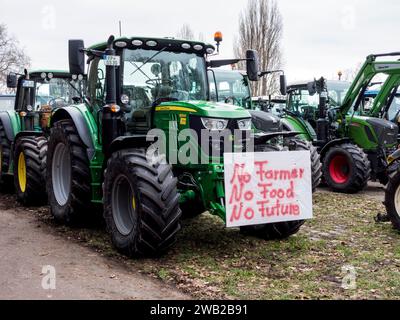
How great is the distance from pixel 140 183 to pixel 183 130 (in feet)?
2.82

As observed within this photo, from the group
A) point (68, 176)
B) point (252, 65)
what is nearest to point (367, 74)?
point (252, 65)

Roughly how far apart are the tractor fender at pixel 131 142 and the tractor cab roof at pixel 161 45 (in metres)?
1.25

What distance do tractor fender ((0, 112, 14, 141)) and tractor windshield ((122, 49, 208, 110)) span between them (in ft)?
13.9

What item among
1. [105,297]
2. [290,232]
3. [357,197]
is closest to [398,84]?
[357,197]

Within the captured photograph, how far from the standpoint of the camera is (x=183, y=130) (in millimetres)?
5832

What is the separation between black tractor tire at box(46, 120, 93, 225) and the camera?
675cm

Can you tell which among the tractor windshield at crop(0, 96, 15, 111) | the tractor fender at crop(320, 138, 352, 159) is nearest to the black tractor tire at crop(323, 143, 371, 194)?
the tractor fender at crop(320, 138, 352, 159)

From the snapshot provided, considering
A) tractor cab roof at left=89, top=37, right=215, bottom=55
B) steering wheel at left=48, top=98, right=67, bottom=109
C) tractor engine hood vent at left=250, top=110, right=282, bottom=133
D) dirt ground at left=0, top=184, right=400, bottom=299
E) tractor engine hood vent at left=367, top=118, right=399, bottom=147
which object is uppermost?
tractor cab roof at left=89, top=37, right=215, bottom=55

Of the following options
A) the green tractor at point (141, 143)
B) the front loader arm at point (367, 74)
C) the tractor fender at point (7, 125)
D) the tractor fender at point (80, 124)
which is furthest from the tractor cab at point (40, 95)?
the front loader arm at point (367, 74)

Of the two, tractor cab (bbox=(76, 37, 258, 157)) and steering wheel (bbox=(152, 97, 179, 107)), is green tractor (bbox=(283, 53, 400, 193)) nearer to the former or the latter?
tractor cab (bbox=(76, 37, 258, 157))

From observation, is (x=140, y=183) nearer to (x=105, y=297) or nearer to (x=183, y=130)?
(x=183, y=130)

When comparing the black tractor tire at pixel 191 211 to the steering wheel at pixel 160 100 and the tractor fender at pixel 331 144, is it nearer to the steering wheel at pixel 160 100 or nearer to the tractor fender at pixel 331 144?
the steering wheel at pixel 160 100

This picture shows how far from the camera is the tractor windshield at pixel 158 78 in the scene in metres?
6.42
